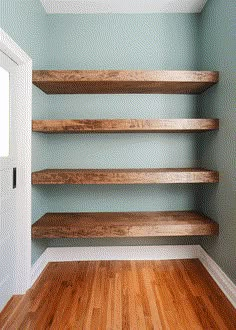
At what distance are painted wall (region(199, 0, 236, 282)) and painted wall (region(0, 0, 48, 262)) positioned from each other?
1.58 metres

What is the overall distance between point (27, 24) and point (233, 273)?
2546mm

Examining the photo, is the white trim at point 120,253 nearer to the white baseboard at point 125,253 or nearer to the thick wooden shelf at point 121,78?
the white baseboard at point 125,253

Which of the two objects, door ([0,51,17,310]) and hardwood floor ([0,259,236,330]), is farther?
door ([0,51,17,310])

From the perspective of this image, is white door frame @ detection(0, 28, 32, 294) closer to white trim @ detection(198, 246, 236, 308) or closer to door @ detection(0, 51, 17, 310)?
door @ detection(0, 51, 17, 310)

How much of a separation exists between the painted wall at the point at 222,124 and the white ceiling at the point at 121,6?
0.61 ft

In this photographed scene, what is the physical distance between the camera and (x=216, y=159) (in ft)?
9.52

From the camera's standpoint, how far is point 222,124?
108 inches

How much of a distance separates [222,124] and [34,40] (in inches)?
70.2

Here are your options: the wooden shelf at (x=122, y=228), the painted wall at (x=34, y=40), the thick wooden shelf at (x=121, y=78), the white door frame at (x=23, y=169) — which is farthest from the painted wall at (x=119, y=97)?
the white door frame at (x=23, y=169)

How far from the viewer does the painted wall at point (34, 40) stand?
2297 mm

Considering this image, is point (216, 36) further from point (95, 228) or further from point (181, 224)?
point (95, 228)

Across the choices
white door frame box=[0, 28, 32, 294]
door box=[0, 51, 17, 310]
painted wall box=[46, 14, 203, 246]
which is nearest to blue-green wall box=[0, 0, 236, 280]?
painted wall box=[46, 14, 203, 246]

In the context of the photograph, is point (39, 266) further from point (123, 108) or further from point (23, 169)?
point (123, 108)

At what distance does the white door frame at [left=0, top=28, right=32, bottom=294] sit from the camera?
2.63m
